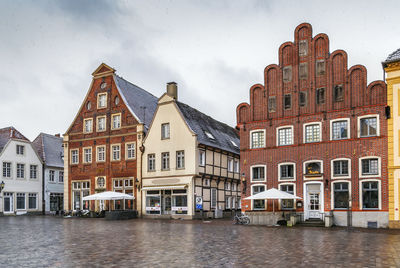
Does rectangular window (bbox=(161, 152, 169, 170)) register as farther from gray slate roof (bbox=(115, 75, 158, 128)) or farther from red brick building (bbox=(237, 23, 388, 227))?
red brick building (bbox=(237, 23, 388, 227))

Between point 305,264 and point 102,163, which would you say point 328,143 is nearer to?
point 305,264

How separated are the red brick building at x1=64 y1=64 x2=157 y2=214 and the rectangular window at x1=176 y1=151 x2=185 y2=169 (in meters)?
4.25

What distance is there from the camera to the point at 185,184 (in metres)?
37.6

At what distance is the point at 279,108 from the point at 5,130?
111 ft

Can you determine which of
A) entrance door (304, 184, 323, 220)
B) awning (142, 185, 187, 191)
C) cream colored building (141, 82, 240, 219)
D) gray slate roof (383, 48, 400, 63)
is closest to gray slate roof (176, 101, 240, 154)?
cream colored building (141, 82, 240, 219)

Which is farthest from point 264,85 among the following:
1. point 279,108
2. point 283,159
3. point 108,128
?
point 108,128

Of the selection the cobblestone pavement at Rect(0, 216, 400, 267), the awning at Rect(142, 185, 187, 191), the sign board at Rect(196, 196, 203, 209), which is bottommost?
the sign board at Rect(196, 196, 203, 209)

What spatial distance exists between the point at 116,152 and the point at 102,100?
228 inches

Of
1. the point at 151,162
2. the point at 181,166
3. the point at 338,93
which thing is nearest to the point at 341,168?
the point at 338,93

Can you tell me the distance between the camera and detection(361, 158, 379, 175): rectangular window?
27453mm

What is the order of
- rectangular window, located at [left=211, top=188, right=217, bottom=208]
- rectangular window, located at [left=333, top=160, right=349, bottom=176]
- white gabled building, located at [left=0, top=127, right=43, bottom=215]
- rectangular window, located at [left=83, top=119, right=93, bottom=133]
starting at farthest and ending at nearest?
white gabled building, located at [left=0, top=127, right=43, bottom=215]
rectangular window, located at [left=83, top=119, right=93, bottom=133]
rectangular window, located at [left=211, top=188, right=217, bottom=208]
rectangular window, located at [left=333, top=160, right=349, bottom=176]

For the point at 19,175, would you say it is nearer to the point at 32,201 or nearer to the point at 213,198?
the point at 32,201

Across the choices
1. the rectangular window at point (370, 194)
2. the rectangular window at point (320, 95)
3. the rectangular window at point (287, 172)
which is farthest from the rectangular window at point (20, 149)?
the rectangular window at point (370, 194)

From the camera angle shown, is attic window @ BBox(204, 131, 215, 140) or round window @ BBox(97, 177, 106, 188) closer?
attic window @ BBox(204, 131, 215, 140)
